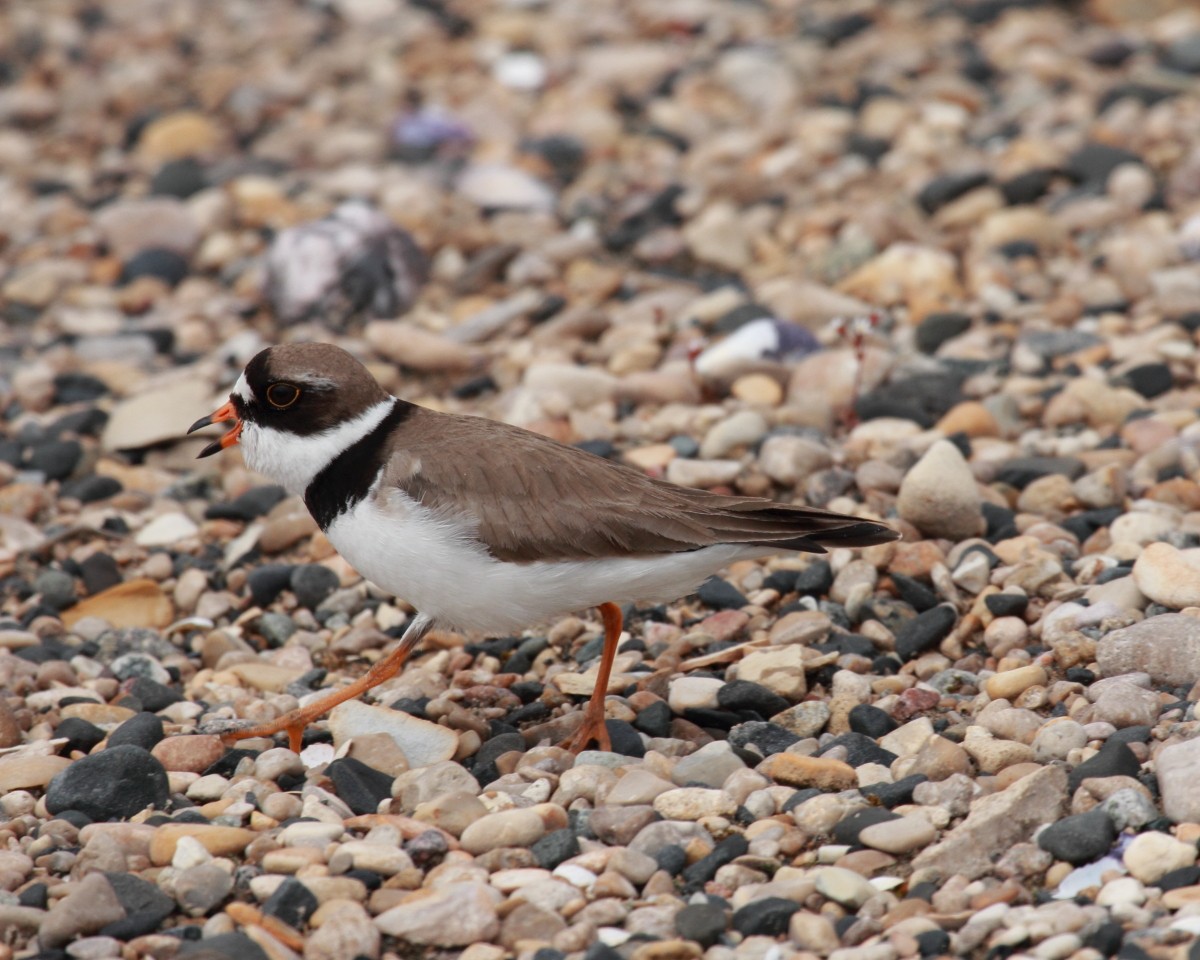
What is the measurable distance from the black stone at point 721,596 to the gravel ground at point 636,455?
84mm

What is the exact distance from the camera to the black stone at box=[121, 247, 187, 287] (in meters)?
9.75

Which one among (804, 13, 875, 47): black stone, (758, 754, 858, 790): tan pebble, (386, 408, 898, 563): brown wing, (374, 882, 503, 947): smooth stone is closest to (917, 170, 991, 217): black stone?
(804, 13, 875, 47): black stone

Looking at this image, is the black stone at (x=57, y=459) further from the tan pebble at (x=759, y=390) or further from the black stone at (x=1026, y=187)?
the black stone at (x=1026, y=187)

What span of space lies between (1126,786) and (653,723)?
5.35ft

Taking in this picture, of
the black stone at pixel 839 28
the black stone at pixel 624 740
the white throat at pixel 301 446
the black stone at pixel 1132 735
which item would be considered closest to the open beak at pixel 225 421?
the white throat at pixel 301 446

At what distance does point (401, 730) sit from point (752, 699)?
1198 mm

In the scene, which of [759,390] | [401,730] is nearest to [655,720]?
[401,730]

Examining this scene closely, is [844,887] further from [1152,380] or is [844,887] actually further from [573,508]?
[1152,380]

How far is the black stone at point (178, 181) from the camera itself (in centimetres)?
1059

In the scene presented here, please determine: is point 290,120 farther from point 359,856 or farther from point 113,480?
point 359,856

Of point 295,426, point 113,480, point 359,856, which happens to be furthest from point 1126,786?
point 113,480

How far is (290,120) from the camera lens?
38.9 ft

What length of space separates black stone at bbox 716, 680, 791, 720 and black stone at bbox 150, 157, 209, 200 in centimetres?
667

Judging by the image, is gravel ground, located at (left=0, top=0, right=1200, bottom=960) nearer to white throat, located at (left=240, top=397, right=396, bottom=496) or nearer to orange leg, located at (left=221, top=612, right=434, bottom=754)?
orange leg, located at (left=221, top=612, right=434, bottom=754)
